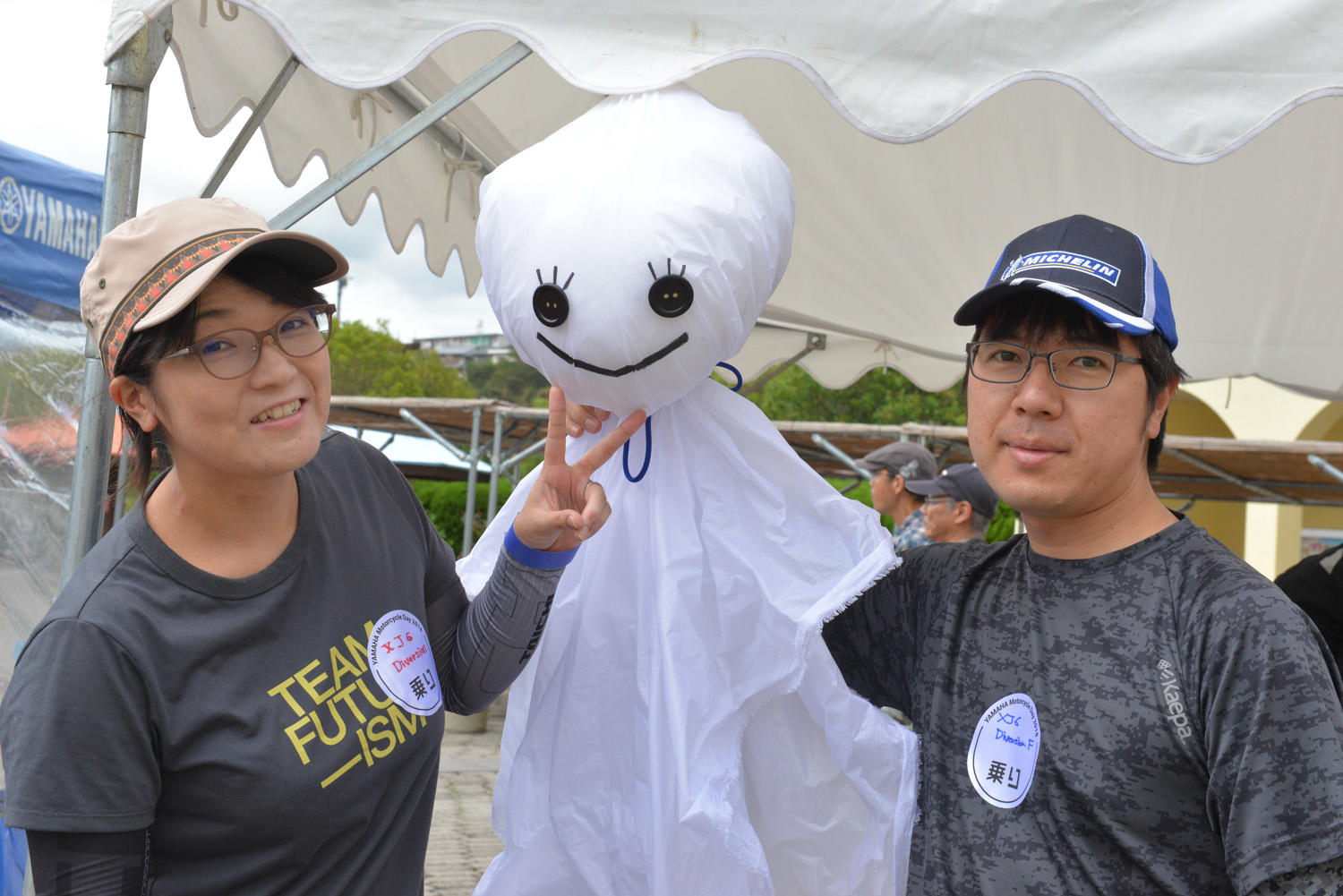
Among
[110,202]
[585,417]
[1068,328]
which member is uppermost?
[110,202]

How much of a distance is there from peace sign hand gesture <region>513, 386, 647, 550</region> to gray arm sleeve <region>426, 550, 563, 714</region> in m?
0.06

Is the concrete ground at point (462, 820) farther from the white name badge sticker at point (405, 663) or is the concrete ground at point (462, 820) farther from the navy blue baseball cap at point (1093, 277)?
the navy blue baseball cap at point (1093, 277)

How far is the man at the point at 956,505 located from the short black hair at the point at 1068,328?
9.13 feet

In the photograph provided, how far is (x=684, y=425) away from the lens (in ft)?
5.04

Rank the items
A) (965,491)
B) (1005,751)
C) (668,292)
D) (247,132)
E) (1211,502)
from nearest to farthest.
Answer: (1005,751) < (668,292) < (247,132) < (965,491) < (1211,502)

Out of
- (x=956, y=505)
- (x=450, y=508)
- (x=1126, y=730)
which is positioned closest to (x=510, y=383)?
(x=450, y=508)

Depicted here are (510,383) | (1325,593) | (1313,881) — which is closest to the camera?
(1313,881)

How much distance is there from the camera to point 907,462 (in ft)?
14.4

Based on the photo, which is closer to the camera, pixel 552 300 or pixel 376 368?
pixel 552 300

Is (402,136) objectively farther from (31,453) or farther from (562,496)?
(31,453)

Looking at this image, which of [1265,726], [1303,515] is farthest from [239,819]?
[1303,515]

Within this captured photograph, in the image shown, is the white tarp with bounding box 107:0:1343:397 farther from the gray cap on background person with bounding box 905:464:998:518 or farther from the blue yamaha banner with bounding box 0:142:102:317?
the blue yamaha banner with bounding box 0:142:102:317

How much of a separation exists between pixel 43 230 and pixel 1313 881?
3.65 meters

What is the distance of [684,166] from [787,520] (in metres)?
0.56
